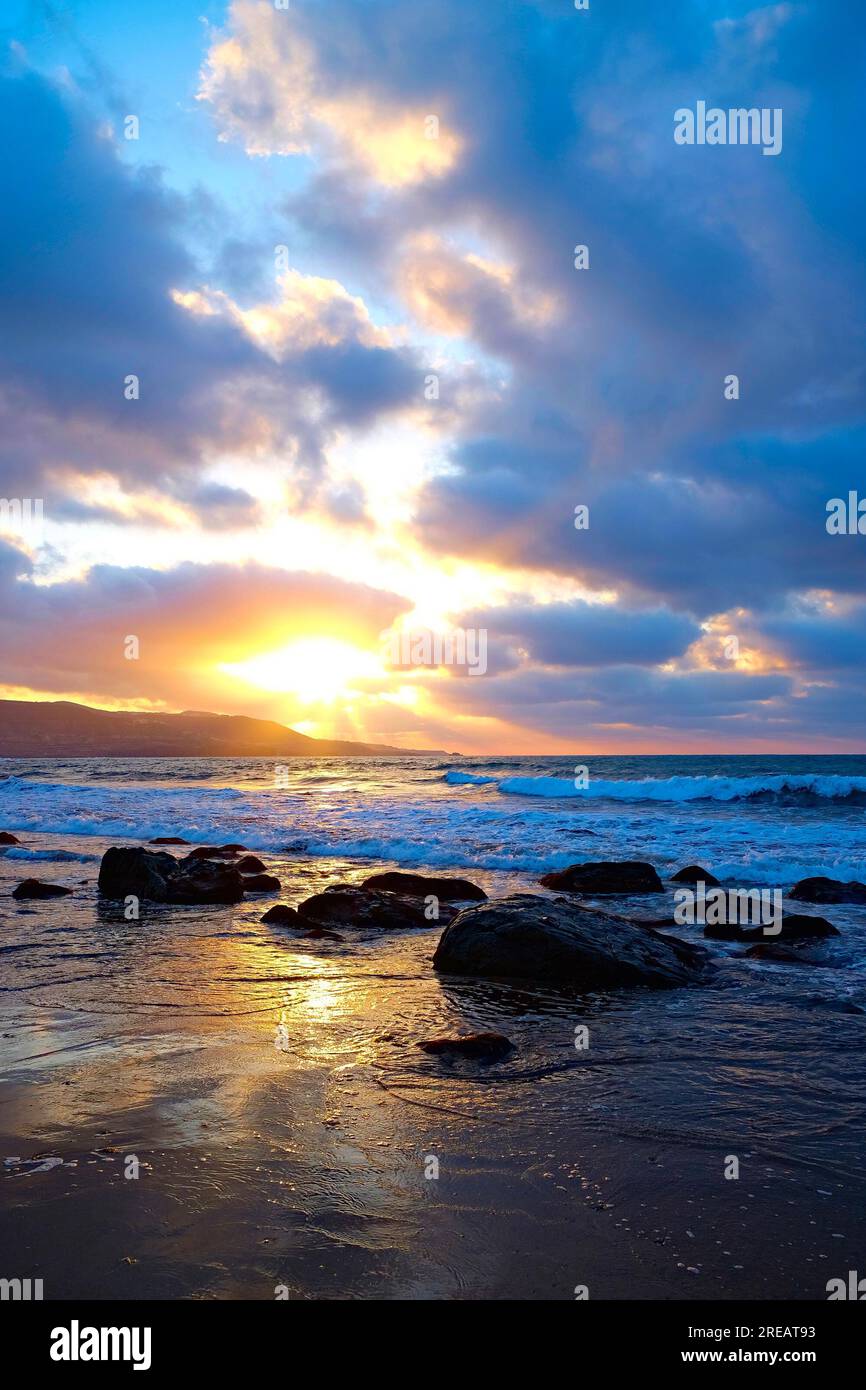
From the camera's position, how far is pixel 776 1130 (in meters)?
4.20

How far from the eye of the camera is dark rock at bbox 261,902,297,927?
10086mm

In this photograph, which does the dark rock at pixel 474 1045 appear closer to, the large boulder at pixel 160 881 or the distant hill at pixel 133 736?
the large boulder at pixel 160 881

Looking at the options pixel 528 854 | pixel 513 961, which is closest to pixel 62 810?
pixel 528 854

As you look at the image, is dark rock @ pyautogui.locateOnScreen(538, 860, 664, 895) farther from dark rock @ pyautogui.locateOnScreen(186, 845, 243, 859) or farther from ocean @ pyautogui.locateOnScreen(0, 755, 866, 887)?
dark rock @ pyautogui.locateOnScreen(186, 845, 243, 859)

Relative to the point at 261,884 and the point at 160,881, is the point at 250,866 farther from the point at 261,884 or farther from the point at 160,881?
the point at 160,881

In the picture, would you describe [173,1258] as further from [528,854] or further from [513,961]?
[528,854]

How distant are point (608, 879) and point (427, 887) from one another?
131 inches

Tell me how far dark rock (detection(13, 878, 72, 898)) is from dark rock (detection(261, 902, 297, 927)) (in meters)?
4.04

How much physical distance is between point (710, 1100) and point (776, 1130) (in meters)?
0.47

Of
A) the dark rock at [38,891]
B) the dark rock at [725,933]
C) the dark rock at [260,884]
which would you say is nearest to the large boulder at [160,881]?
the dark rock at [260,884]

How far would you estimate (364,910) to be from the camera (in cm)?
1051

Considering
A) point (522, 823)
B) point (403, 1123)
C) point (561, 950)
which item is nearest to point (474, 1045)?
point (403, 1123)

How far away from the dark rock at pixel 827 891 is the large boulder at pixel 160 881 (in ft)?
31.1
